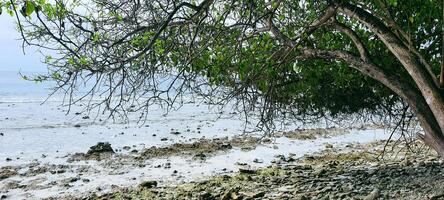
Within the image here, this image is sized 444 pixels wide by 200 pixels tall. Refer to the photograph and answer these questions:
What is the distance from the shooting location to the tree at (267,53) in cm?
714

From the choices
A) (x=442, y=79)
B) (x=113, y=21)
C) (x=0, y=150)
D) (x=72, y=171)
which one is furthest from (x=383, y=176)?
(x=0, y=150)

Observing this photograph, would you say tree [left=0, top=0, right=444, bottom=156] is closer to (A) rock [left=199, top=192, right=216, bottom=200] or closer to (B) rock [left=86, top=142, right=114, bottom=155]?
(A) rock [left=199, top=192, right=216, bottom=200]

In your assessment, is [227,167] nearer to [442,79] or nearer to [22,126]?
[442,79]

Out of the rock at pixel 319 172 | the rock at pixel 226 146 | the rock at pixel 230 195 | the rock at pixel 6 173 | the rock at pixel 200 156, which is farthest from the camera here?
the rock at pixel 226 146

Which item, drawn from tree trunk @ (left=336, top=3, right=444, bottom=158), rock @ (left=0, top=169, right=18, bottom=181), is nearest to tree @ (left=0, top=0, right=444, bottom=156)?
tree trunk @ (left=336, top=3, right=444, bottom=158)

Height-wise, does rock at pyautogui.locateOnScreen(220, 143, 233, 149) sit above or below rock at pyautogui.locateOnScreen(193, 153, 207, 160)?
above

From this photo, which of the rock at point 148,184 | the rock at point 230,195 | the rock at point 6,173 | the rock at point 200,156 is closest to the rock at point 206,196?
the rock at point 230,195

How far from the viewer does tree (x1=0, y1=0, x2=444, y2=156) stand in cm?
714

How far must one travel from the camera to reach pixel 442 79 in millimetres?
Result: 7484

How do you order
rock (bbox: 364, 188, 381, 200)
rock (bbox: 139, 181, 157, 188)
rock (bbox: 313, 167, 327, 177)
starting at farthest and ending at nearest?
rock (bbox: 313, 167, 327, 177), rock (bbox: 139, 181, 157, 188), rock (bbox: 364, 188, 381, 200)

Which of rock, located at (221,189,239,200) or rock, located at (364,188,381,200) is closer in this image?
rock, located at (364,188,381,200)

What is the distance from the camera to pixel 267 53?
422 inches

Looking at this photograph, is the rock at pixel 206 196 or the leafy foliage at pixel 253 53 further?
the rock at pixel 206 196

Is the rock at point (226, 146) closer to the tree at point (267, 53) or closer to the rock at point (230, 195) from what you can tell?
the tree at point (267, 53)
